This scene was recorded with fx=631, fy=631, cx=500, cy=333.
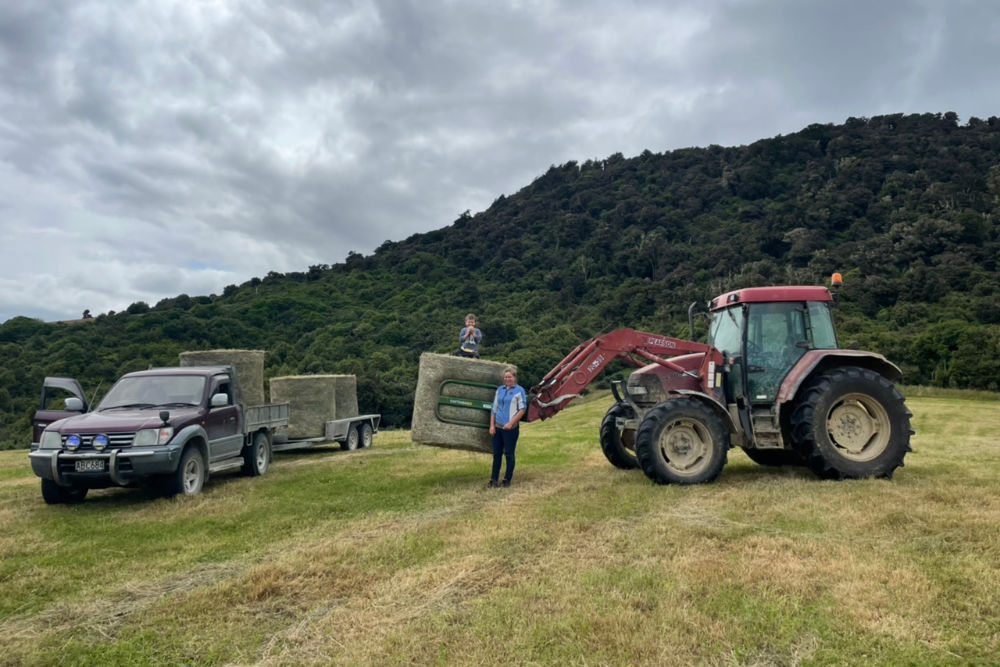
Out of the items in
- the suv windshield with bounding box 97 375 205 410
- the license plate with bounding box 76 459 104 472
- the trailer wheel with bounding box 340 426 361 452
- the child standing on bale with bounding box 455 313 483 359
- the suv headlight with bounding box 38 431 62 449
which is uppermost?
the child standing on bale with bounding box 455 313 483 359

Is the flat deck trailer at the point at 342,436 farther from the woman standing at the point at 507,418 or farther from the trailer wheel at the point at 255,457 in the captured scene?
the woman standing at the point at 507,418

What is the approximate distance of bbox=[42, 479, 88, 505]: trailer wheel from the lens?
8.41 meters

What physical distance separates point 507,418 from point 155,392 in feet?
17.9

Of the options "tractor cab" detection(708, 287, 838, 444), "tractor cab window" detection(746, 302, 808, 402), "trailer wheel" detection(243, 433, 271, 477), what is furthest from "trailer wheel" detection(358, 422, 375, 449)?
"tractor cab window" detection(746, 302, 808, 402)

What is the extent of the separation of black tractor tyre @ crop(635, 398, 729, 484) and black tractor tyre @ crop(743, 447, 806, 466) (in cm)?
196

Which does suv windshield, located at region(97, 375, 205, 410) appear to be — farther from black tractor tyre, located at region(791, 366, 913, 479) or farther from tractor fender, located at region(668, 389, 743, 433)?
black tractor tyre, located at region(791, 366, 913, 479)

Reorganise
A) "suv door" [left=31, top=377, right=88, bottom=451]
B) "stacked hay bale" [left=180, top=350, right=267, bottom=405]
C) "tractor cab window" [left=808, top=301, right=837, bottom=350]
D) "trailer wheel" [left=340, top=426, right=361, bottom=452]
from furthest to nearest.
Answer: "trailer wheel" [left=340, top=426, right=361, bottom=452] < "stacked hay bale" [left=180, top=350, right=267, bottom=405] < "suv door" [left=31, top=377, right=88, bottom=451] < "tractor cab window" [left=808, top=301, right=837, bottom=350]

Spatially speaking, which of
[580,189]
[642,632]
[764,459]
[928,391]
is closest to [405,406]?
[928,391]

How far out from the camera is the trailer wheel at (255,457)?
10922mm

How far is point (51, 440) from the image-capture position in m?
8.16

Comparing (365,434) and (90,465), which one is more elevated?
(90,465)

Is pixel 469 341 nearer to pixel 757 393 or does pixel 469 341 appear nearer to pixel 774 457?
pixel 757 393

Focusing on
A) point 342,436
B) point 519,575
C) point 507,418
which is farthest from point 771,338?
point 342,436

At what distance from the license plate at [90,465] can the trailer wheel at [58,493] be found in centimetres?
46
